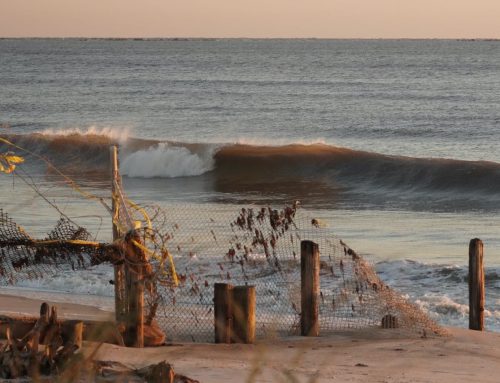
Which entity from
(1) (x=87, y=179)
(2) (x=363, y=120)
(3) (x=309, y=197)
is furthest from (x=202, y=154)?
(2) (x=363, y=120)

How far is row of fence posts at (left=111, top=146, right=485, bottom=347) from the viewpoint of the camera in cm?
1031

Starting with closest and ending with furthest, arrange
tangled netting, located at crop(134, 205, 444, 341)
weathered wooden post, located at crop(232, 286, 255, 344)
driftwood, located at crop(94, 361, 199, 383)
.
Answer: driftwood, located at crop(94, 361, 199, 383), weathered wooden post, located at crop(232, 286, 255, 344), tangled netting, located at crop(134, 205, 444, 341)

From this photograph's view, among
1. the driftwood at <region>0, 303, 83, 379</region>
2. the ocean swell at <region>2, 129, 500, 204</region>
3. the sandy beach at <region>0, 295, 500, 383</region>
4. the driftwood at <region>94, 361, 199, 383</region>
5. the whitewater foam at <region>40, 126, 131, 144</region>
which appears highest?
the whitewater foam at <region>40, 126, 131, 144</region>

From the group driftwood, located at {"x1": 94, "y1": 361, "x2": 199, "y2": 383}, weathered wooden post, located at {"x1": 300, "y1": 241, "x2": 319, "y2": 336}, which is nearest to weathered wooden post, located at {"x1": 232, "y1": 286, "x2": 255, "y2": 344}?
weathered wooden post, located at {"x1": 300, "y1": 241, "x2": 319, "y2": 336}

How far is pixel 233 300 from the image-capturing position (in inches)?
427

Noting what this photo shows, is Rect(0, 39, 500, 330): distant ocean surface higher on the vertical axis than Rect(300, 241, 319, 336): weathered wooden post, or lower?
higher

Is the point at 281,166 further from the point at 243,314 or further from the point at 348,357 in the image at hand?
the point at 348,357

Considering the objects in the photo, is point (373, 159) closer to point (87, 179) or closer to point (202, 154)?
point (202, 154)

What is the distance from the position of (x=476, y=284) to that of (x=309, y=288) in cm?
203

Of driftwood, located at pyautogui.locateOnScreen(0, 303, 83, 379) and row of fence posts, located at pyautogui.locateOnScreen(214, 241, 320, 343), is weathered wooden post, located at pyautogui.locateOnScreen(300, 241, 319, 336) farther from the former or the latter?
driftwood, located at pyautogui.locateOnScreen(0, 303, 83, 379)

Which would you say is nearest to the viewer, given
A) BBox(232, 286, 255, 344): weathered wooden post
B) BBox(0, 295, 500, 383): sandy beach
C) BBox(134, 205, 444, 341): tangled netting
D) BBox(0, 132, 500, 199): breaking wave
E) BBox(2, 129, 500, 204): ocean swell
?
BBox(0, 295, 500, 383): sandy beach

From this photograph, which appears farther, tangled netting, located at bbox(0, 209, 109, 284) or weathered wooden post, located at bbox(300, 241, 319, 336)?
weathered wooden post, located at bbox(300, 241, 319, 336)

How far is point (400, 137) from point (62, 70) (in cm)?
6314

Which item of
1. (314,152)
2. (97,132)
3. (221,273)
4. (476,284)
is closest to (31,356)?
(476,284)
